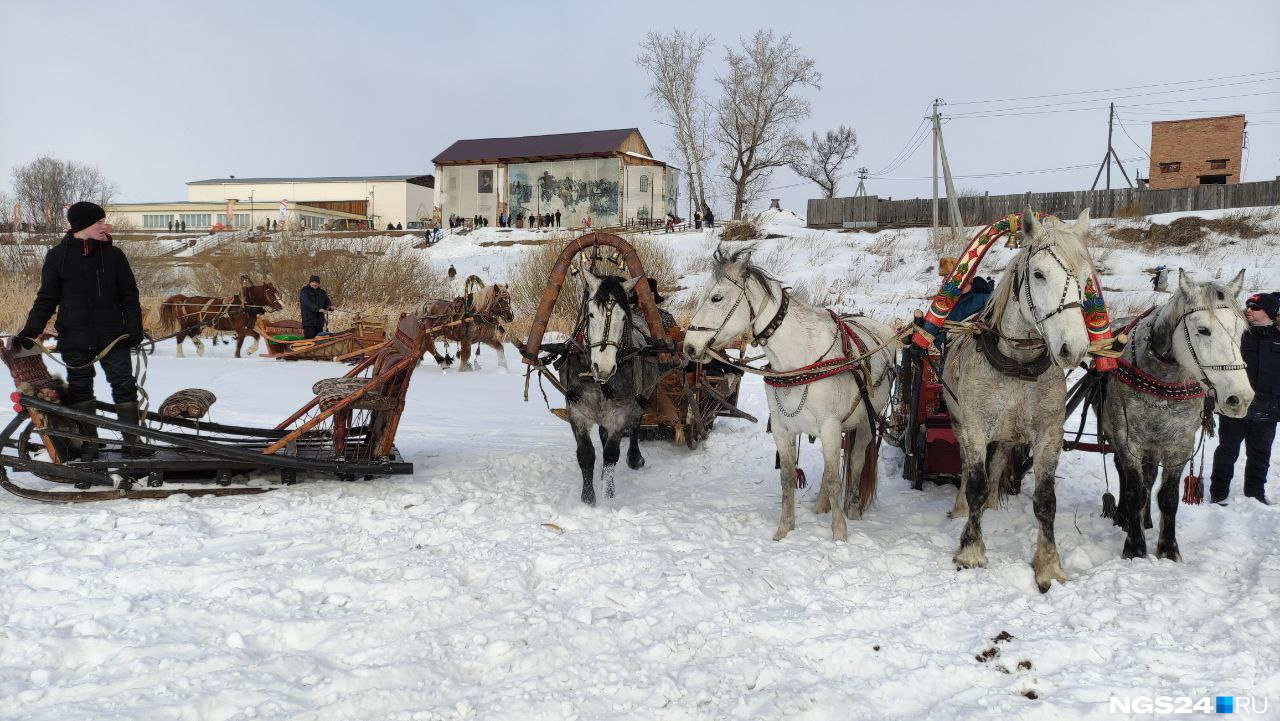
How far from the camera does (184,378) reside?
11.9 meters

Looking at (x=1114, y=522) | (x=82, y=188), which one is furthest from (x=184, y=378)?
(x=82, y=188)

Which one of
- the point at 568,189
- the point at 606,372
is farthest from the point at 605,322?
the point at 568,189

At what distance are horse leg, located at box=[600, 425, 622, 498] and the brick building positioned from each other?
33.3m

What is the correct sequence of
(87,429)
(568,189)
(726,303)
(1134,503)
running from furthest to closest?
(568,189) < (87,429) < (726,303) < (1134,503)

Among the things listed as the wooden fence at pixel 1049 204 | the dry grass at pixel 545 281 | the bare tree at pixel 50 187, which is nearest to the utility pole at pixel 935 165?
the wooden fence at pixel 1049 204

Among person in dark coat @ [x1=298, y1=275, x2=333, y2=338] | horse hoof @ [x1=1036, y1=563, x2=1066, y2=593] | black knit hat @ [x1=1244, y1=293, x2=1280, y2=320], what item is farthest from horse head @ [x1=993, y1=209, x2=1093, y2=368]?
person in dark coat @ [x1=298, y1=275, x2=333, y2=338]

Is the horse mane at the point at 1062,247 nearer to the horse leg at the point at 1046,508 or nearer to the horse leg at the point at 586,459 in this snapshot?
the horse leg at the point at 1046,508

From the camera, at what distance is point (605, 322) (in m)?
5.22

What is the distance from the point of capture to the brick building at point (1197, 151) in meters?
31.0

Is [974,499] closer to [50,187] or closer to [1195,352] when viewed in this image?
[1195,352]

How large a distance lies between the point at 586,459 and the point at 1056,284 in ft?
10.8

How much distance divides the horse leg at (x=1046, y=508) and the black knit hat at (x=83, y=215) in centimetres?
623

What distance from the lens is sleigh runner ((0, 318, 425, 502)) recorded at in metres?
5.04

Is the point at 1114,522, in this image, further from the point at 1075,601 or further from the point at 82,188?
the point at 82,188
